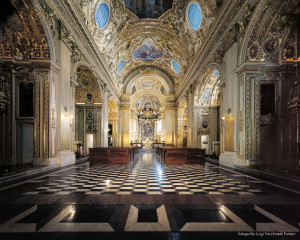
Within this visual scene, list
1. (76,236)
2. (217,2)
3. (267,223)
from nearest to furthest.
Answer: (76,236)
(267,223)
(217,2)

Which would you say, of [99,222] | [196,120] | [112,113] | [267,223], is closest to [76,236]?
[99,222]

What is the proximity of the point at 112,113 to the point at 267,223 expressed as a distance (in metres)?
23.8

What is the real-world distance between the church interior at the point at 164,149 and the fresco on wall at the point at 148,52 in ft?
4.59

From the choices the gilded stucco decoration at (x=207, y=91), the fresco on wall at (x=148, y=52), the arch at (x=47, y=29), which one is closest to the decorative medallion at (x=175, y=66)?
the fresco on wall at (x=148, y=52)

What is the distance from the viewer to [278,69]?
8.53m

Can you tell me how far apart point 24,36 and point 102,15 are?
6.83m

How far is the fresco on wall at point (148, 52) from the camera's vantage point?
67.7 feet

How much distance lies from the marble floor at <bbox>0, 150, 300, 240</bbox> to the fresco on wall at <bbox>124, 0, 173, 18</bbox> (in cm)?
1525

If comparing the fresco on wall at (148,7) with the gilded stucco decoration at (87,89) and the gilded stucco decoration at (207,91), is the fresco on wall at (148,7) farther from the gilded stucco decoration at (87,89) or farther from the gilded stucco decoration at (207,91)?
the gilded stucco decoration at (207,91)

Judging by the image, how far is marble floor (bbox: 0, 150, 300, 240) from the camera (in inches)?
96.7

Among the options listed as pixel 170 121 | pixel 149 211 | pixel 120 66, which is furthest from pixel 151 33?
pixel 149 211

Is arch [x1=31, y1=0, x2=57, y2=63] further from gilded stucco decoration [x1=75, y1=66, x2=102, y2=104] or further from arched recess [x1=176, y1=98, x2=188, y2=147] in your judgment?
arched recess [x1=176, y1=98, x2=188, y2=147]

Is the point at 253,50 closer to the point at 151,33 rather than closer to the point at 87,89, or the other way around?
the point at 87,89

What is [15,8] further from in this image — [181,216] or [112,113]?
[112,113]
